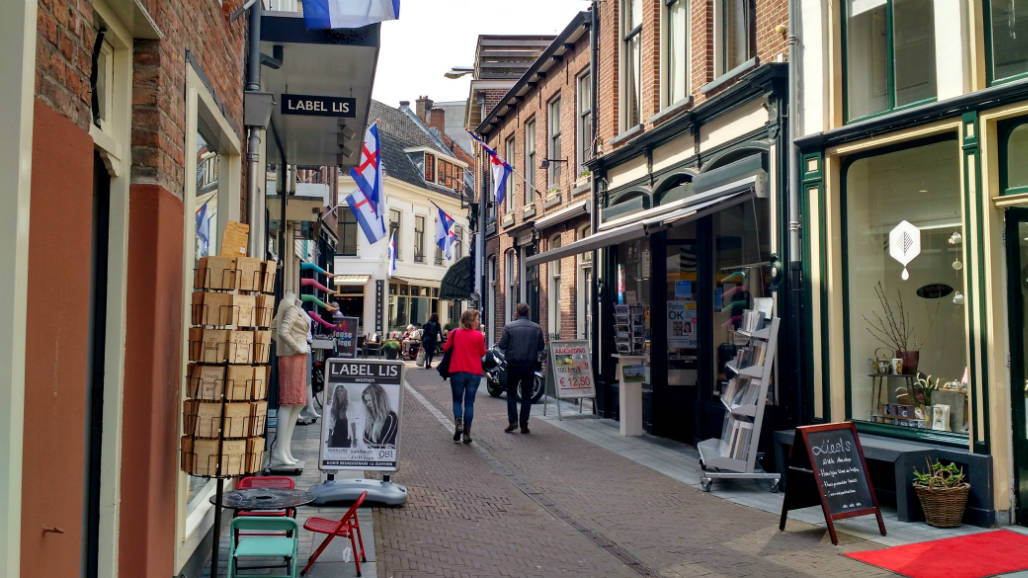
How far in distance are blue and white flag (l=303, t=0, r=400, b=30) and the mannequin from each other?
110 inches

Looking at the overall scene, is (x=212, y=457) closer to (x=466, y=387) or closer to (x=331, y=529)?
(x=331, y=529)

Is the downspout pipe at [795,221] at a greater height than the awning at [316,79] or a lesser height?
lesser

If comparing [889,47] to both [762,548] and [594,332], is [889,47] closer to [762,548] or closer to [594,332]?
[762,548]

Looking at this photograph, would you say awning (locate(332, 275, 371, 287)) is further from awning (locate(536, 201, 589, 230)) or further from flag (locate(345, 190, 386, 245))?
flag (locate(345, 190, 386, 245))

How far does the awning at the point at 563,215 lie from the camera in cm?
1638

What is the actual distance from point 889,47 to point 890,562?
4.68 metres

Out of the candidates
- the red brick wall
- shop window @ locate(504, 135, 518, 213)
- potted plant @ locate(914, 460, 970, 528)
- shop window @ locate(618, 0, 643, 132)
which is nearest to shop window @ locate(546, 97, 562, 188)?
the red brick wall

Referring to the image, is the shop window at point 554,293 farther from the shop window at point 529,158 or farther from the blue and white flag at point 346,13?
the blue and white flag at point 346,13

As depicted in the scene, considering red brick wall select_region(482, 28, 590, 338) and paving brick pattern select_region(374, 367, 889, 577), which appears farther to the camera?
red brick wall select_region(482, 28, 590, 338)

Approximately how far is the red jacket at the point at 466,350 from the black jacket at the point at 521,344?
1178 millimetres

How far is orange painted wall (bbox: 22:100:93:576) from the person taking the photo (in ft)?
9.00

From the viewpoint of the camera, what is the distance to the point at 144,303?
4.18m

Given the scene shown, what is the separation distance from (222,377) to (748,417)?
5.56 meters

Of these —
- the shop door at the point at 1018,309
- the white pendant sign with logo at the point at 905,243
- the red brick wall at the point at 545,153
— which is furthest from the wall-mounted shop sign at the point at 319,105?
the red brick wall at the point at 545,153
